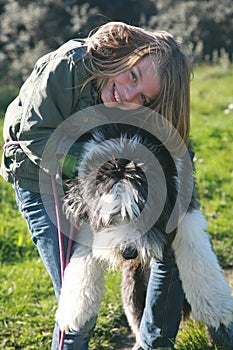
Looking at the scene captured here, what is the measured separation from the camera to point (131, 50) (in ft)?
10.1

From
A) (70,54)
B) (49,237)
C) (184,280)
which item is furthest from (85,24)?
(184,280)

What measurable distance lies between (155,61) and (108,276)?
6.50ft

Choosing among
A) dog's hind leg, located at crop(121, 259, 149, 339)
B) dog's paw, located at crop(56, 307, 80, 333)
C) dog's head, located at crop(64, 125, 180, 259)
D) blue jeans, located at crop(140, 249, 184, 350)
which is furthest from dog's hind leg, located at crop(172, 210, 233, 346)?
dog's paw, located at crop(56, 307, 80, 333)

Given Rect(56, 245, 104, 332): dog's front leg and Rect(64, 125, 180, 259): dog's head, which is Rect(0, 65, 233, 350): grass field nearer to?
Rect(56, 245, 104, 332): dog's front leg

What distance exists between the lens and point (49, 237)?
3.17m

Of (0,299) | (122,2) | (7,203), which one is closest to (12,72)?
(122,2)

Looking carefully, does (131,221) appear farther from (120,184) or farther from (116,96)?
(116,96)

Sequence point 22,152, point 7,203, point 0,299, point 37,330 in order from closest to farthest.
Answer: point 22,152 → point 37,330 → point 0,299 → point 7,203

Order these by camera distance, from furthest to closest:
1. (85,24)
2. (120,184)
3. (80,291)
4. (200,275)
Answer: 1. (85,24)
2. (200,275)
3. (80,291)
4. (120,184)

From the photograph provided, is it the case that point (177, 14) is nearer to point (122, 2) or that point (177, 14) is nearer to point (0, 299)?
point (122, 2)

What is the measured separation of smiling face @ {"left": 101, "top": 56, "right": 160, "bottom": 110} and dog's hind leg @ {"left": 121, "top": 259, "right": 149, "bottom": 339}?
3.15 ft

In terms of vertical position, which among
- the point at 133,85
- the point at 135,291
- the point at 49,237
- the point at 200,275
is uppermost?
the point at 133,85

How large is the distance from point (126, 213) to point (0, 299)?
1.91m

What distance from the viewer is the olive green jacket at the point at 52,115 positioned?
118 inches
